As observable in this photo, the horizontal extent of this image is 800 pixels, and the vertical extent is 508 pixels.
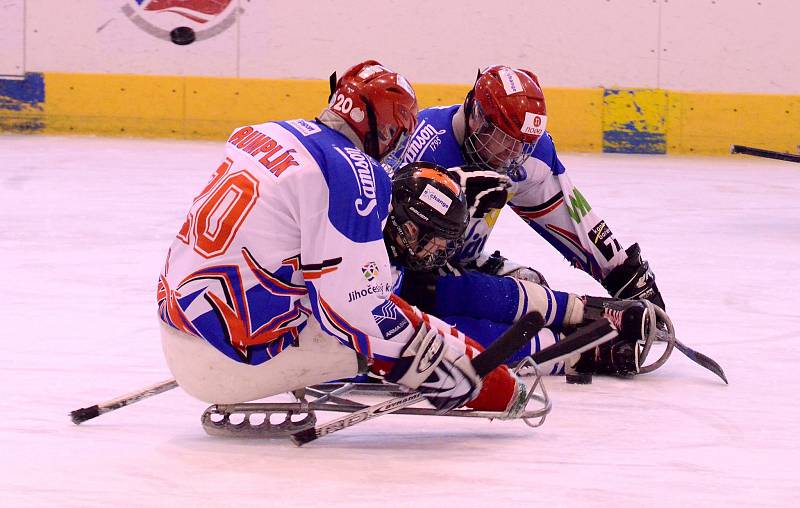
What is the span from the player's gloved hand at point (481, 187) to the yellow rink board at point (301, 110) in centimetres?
670

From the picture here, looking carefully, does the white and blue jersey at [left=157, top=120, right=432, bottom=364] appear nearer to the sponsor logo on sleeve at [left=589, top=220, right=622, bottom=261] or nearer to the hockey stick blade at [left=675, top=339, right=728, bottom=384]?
the hockey stick blade at [left=675, top=339, right=728, bottom=384]

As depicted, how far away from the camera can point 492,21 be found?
34.6 ft

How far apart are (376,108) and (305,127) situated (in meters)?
0.18

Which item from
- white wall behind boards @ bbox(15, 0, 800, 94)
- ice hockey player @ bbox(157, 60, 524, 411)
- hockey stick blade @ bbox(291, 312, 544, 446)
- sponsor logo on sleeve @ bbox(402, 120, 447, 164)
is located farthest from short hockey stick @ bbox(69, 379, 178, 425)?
white wall behind boards @ bbox(15, 0, 800, 94)

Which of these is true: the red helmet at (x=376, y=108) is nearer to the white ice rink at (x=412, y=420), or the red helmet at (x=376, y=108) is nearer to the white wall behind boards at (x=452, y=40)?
the white ice rink at (x=412, y=420)

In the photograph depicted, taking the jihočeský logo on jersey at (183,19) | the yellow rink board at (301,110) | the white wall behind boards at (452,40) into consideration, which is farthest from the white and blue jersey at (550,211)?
the jihočeský logo on jersey at (183,19)

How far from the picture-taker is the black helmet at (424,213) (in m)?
3.16

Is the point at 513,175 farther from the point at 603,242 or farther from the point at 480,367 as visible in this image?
the point at 480,367

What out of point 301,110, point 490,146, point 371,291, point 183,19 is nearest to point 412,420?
point 371,291

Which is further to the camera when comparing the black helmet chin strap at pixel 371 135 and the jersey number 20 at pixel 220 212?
the black helmet chin strap at pixel 371 135

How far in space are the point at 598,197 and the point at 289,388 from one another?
517 centimetres

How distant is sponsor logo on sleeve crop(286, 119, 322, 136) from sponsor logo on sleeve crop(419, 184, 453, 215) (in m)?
0.31

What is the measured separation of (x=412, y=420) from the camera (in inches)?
134

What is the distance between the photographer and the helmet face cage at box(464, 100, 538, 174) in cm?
404
